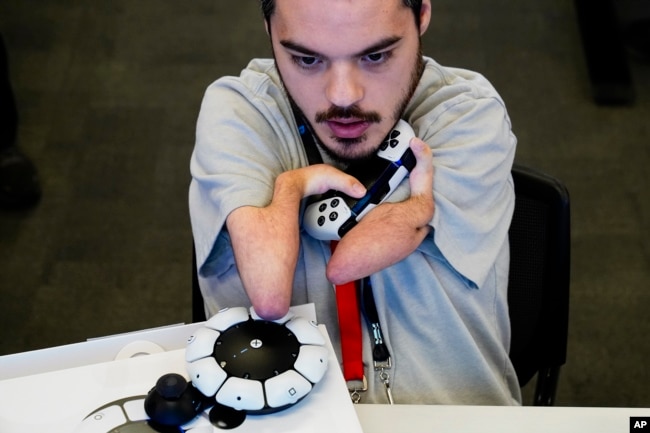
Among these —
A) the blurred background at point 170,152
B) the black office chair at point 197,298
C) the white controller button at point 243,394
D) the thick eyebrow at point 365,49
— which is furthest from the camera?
the blurred background at point 170,152

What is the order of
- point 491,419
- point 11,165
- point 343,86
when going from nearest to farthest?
1. point 491,419
2. point 343,86
3. point 11,165

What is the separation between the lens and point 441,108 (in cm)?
124


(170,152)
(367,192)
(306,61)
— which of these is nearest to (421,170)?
(367,192)

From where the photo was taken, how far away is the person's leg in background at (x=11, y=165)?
2.48 meters

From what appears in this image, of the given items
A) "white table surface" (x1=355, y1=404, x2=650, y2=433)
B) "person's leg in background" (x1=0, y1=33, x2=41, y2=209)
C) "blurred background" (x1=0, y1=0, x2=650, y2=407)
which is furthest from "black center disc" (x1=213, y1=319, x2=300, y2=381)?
"person's leg in background" (x1=0, y1=33, x2=41, y2=209)

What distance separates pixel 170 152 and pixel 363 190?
152cm

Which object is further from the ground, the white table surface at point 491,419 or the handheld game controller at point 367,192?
the handheld game controller at point 367,192

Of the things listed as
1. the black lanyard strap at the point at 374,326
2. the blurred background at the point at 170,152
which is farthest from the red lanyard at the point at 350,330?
the blurred background at the point at 170,152

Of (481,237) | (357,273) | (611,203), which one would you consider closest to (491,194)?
(481,237)

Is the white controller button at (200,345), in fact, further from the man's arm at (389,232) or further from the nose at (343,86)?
the nose at (343,86)

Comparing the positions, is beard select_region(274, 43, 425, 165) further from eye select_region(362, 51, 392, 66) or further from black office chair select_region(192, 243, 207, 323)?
black office chair select_region(192, 243, 207, 323)

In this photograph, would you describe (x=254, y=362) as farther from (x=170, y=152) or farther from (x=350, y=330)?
(x=170, y=152)

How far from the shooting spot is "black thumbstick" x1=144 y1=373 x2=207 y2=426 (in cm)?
87

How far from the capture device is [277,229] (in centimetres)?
109
